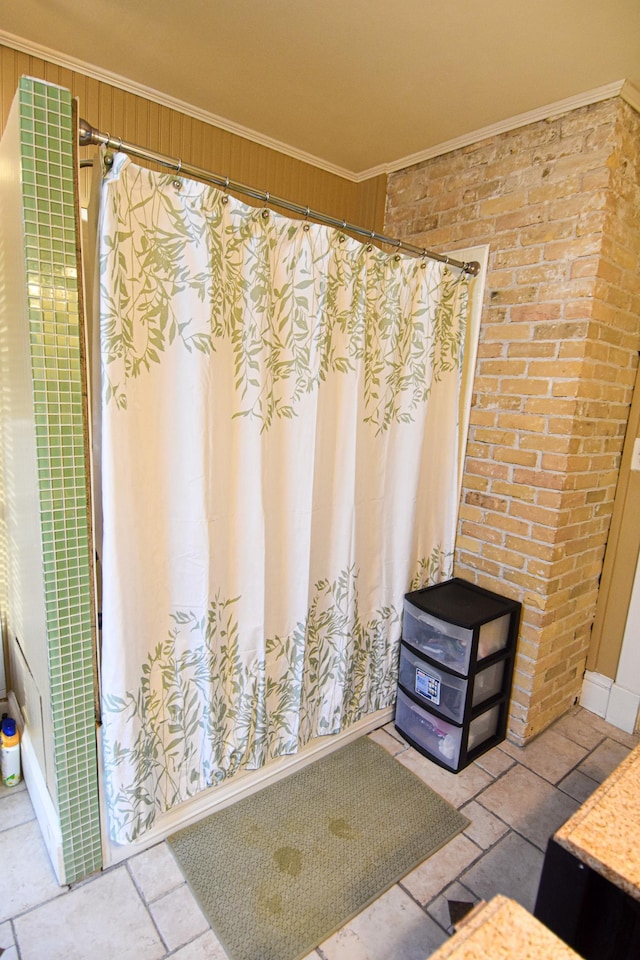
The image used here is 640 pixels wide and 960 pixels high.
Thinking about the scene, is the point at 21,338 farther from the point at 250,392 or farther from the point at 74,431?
the point at 250,392

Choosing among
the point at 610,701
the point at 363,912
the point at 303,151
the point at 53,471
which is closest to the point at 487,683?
the point at 610,701

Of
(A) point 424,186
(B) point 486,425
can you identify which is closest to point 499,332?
(B) point 486,425

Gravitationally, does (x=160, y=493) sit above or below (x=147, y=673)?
above

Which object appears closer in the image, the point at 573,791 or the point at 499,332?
the point at 573,791

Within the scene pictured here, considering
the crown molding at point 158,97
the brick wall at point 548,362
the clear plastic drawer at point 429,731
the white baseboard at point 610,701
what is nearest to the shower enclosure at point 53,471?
the crown molding at point 158,97

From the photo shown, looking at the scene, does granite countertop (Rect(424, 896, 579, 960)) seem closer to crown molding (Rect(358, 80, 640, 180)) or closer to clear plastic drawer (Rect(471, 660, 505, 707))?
clear plastic drawer (Rect(471, 660, 505, 707))

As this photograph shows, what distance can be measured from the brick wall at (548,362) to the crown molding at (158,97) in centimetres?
53

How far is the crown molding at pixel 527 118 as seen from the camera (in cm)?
163

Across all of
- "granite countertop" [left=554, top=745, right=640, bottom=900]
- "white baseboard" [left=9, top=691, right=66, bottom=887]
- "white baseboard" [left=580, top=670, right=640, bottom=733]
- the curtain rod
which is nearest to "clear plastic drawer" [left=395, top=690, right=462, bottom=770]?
"white baseboard" [left=580, top=670, right=640, bottom=733]

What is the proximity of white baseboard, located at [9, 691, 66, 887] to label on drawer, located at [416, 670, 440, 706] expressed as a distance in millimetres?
1245

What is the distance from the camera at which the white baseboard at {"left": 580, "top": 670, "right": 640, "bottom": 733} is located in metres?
2.10

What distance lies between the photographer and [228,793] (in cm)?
166

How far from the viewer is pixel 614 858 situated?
0.69 meters

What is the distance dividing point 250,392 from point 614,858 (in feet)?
4.03
